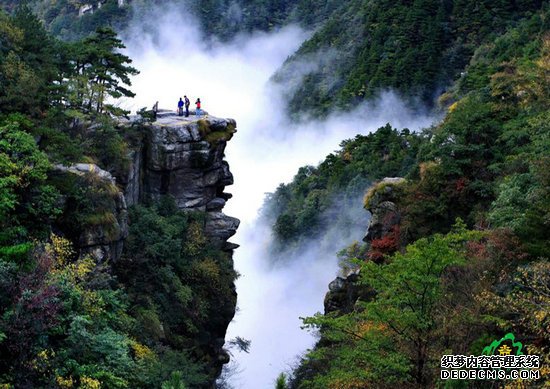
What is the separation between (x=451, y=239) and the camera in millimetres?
20547

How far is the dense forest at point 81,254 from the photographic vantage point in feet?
70.7

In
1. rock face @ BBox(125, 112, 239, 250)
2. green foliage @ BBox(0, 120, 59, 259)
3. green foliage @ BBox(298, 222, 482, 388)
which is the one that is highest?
rock face @ BBox(125, 112, 239, 250)

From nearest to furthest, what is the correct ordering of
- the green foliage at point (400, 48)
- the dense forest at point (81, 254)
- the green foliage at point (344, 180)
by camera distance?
the dense forest at point (81, 254) < the green foliage at point (344, 180) < the green foliage at point (400, 48)

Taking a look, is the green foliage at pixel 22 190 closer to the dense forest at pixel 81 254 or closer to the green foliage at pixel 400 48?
the dense forest at pixel 81 254

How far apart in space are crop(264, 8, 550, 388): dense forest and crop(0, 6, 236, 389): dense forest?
6883 mm

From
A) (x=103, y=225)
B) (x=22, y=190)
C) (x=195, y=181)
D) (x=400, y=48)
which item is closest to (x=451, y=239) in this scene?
(x=103, y=225)

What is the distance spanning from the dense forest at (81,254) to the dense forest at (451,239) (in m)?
6.88

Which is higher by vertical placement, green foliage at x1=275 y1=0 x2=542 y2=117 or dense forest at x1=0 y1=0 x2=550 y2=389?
green foliage at x1=275 y1=0 x2=542 y2=117

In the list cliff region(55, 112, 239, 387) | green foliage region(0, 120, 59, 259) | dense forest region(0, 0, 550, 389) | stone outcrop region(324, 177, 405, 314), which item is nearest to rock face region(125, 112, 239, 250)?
cliff region(55, 112, 239, 387)

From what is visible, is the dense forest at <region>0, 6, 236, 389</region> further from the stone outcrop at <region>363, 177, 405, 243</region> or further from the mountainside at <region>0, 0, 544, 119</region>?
the mountainside at <region>0, 0, 544, 119</region>

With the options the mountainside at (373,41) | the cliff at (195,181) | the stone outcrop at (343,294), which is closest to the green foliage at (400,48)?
the mountainside at (373,41)

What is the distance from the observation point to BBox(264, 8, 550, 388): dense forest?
19328 mm

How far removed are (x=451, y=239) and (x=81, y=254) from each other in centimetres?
1775

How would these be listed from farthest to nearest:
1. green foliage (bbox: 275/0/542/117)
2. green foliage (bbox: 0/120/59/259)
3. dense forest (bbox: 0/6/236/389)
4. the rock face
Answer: green foliage (bbox: 275/0/542/117) → the rock face → green foliage (bbox: 0/120/59/259) → dense forest (bbox: 0/6/236/389)
